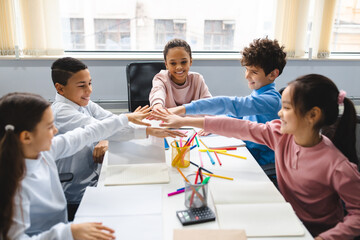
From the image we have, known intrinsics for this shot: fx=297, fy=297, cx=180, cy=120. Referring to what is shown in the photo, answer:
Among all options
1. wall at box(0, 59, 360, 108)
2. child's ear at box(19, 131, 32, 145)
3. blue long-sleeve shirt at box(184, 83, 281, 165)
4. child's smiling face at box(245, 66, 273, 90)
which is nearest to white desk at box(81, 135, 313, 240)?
blue long-sleeve shirt at box(184, 83, 281, 165)

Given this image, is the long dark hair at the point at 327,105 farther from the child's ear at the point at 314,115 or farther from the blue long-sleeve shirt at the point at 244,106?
the blue long-sleeve shirt at the point at 244,106

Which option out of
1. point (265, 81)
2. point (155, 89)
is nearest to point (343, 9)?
point (265, 81)

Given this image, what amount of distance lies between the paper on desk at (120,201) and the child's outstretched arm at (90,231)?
0.09 metres

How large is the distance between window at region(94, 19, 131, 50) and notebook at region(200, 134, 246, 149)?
203cm

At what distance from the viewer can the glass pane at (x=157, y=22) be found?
3.15m

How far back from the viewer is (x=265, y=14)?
3.22 meters

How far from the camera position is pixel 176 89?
7.22 feet

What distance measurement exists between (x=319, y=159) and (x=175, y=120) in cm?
67

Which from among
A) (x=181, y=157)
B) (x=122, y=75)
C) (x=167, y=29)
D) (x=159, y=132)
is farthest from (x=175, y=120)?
(x=167, y=29)

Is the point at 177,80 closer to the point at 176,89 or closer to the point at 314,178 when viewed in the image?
the point at 176,89

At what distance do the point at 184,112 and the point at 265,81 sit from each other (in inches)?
20.6

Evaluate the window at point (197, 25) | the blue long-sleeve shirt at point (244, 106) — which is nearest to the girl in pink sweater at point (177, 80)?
the blue long-sleeve shirt at point (244, 106)

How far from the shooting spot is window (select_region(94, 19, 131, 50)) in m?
3.21

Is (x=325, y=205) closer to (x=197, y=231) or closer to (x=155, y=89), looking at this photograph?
(x=197, y=231)
